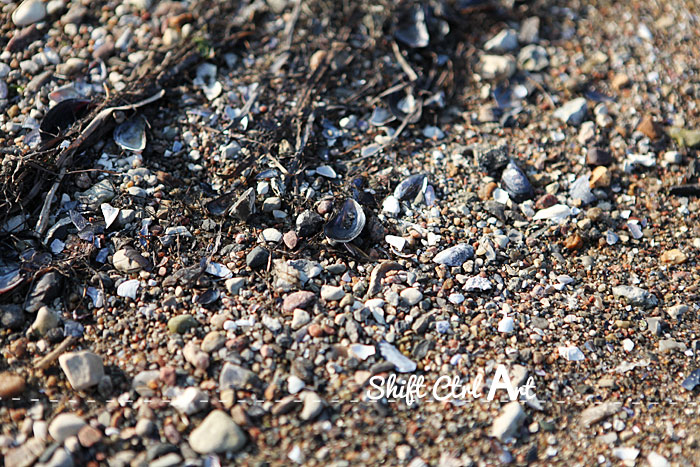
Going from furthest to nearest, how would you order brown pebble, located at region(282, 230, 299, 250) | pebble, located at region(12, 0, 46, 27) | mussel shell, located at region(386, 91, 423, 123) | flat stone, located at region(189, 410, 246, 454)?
pebble, located at region(12, 0, 46, 27) → mussel shell, located at region(386, 91, 423, 123) → brown pebble, located at region(282, 230, 299, 250) → flat stone, located at region(189, 410, 246, 454)

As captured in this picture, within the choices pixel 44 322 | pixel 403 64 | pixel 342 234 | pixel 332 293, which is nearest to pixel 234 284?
pixel 332 293

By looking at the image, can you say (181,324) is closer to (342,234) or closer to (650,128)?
(342,234)

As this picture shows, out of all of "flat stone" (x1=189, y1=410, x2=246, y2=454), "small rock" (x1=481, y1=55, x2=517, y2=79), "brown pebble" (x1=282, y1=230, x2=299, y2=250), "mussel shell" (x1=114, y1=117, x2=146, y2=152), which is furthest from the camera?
"small rock" (x1=481, y1=55, x2=517, y2=79)

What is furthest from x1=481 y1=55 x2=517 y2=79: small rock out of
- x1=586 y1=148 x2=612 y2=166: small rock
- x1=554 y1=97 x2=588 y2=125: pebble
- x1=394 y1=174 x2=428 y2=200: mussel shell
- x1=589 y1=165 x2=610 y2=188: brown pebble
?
x1=394 y1=174 x2=428 y2=200: mussel shell

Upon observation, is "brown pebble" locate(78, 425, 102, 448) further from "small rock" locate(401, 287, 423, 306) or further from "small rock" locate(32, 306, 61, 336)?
"small rock" locate(401, 287, 423, 306)

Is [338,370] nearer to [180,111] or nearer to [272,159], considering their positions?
[272,159]

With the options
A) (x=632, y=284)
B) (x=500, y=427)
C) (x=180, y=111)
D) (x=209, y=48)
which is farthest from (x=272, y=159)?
(x=632, y=284)
